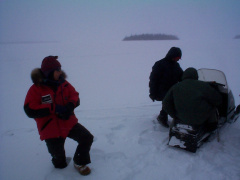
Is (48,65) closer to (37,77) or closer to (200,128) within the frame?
(37,77)

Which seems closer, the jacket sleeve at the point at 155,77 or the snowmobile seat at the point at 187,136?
the snowmobile seat at the point at 187,136

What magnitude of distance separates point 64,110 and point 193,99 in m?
1.76

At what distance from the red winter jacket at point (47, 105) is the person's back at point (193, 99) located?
59.1 inches

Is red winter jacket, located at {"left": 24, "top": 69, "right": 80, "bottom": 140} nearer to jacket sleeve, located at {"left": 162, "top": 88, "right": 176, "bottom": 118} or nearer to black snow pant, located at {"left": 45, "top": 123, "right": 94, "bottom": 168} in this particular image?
black snow pant, located at {"left": 45, "top": 123, "right": 94, "bottom": 168}

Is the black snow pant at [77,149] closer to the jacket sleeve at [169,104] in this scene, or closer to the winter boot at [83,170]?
the winter boot at [83,170]

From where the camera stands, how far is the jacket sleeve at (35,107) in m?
2.10

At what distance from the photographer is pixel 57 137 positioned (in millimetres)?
2309

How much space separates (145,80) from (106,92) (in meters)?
1.98

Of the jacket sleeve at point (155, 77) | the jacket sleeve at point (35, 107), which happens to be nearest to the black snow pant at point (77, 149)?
the jacket sleeve at point (35, 107)

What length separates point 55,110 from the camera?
221 cm

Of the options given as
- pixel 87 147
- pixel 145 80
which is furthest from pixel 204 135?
pixel 145 80

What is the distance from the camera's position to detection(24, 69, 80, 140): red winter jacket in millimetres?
2123

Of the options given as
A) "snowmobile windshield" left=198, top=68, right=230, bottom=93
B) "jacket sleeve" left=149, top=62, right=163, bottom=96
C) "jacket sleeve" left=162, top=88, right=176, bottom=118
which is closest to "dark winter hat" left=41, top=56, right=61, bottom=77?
"jacket sleeve" left=162, top=88, right=176, bottom=118

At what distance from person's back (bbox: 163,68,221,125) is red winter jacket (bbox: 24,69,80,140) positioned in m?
1.50
